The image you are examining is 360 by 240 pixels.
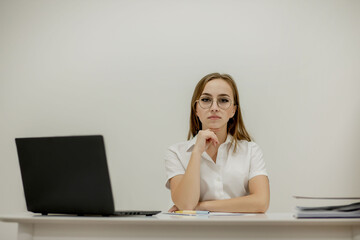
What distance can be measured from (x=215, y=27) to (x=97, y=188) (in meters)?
2.37

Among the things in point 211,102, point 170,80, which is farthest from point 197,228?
point 170,80

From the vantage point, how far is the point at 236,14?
327cm

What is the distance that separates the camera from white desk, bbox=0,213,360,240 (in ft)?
3.48

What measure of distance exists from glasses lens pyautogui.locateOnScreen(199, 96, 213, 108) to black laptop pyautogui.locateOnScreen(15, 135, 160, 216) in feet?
3.51

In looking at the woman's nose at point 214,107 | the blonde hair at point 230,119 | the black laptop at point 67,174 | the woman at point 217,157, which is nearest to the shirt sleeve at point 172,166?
the woman at point 217,157

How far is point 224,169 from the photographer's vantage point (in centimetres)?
213

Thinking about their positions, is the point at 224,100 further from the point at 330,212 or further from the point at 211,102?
the point at 330,212

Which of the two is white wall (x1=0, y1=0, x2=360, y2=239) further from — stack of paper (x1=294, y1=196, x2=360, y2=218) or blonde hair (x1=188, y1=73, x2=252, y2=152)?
stack of paper (x1=294, y1=196, x2=360, y2=218)

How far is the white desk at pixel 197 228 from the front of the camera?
1062mm

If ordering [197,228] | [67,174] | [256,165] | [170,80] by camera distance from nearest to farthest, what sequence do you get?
[197,228] < [67,174] < [256,165] < [170,80]

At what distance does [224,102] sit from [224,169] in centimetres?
36

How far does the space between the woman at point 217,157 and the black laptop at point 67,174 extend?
2.42ft

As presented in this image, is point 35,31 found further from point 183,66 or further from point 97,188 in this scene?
point 97,188

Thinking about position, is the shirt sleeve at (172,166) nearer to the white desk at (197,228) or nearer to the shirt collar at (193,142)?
the shirt collar at (193,142)
